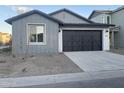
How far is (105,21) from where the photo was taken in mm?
31156

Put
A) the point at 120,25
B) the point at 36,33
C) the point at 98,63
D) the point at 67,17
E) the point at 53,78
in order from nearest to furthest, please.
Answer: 1. the point at 53,78
2. the point at 98,63
3. the point at 36,33
4. the point at 67,17
5. the point at 120,25

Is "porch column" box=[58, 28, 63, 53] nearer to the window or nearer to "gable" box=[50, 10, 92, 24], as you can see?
the window

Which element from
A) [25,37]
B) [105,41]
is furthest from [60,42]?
[105,41]

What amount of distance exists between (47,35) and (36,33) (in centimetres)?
109

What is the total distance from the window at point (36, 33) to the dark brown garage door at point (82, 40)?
2806 mm

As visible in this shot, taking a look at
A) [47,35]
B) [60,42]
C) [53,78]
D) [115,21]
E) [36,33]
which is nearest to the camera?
[53,78]

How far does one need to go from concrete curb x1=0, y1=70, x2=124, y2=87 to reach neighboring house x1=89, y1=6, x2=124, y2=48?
17.5 meters

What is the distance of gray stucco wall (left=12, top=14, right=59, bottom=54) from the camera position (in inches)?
765

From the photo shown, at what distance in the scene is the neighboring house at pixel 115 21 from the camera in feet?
92.2

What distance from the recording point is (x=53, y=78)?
34.6 feet

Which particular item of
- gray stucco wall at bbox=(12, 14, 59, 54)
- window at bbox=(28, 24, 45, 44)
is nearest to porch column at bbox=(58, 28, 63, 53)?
gray stucco wall at bbox=(12, 14, 59, 54)

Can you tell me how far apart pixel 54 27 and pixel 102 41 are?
5.92 m

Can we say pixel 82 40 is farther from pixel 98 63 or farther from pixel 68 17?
pixel 98 63
